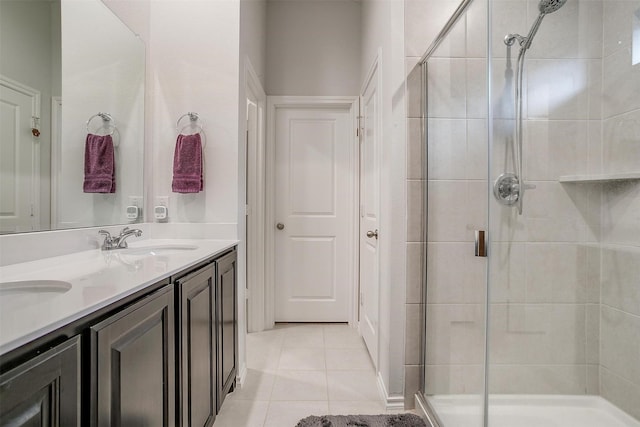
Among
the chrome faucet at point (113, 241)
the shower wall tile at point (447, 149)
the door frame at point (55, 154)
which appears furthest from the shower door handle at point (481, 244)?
the door frame at point (55, 154)

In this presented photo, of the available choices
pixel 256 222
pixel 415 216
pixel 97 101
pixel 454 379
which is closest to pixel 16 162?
pixel 97 101

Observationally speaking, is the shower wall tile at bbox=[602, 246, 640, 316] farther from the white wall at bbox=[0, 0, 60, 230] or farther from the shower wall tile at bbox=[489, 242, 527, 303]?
the white wall at bbox=[0, 0, 60, 230]

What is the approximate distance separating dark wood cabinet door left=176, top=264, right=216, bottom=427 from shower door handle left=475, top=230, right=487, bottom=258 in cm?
110

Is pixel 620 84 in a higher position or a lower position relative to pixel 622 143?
higher

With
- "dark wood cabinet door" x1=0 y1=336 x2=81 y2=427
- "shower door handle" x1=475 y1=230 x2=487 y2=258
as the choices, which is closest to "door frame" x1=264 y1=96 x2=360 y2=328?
"shower door handle" x1=475 y1=230 x2=487 y2=258

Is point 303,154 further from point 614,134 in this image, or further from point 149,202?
point 614,134

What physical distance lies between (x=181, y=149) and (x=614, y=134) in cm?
204

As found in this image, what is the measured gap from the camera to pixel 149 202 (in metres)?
1.73

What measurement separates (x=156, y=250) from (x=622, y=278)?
2.05 meters

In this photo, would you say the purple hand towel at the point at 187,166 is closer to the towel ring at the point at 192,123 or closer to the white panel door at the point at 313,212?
the towel ring at the point at 192,123

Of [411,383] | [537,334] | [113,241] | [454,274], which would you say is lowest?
[411,383]

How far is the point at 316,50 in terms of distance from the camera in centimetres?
252

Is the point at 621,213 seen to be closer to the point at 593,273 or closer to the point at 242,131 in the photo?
the point at 593,273

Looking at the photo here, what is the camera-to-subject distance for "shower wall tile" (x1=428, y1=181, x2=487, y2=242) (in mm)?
1181
